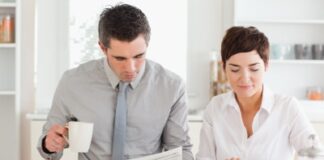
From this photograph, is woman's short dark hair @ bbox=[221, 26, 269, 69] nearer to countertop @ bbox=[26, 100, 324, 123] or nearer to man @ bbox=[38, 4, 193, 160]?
man @ bbox=[38, 4, 193, 160]

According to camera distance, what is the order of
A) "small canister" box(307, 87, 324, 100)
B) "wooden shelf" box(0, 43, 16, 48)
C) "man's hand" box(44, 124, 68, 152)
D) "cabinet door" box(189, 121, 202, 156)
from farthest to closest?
"small canister" box(307, 87, 324, 100)
"wooden shelf" box(0, 43, 16, 48)
"cabinet door" box(189, 121, 202, 156)
"man's hand" box(44, 124, 68, 152)

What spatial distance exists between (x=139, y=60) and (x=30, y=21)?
90.9 inches

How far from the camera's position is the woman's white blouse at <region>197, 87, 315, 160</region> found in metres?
1.88

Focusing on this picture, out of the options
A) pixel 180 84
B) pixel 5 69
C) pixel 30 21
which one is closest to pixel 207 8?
pixel 30 21

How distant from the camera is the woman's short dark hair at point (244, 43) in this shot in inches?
71.6

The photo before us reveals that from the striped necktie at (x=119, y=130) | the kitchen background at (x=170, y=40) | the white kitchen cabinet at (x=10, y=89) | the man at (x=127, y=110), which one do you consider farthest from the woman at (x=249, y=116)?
the white kitchen cabinet at (x=10, y=89)

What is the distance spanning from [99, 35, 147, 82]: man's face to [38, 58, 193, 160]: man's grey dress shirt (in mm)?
205

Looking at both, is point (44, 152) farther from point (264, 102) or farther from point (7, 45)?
point (7, 45)

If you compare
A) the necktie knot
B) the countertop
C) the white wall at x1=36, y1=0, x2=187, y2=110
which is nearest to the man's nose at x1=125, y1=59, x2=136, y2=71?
the necktie knot

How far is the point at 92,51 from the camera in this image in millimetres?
3910

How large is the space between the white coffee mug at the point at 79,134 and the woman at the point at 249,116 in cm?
49

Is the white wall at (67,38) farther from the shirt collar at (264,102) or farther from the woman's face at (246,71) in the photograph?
the woman's face at (246,71)

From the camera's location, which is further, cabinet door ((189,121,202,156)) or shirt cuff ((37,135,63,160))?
cabinet door ((189,121,202,156))

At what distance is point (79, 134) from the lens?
1614mm
